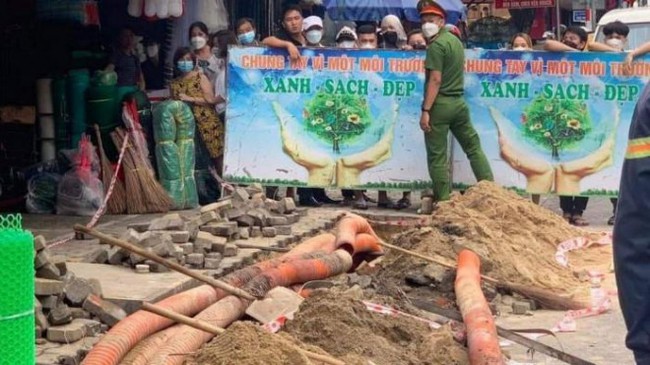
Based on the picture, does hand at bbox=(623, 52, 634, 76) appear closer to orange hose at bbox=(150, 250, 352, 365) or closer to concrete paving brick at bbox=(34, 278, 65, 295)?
orange hose at bbox=(150, 250, 352, 365)

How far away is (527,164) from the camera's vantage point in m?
13.6

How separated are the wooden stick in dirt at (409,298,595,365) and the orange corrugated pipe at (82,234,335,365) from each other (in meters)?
1.13

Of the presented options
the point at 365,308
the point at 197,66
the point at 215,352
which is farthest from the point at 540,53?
the point at 215,352

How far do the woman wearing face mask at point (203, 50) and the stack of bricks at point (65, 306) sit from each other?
6300mm

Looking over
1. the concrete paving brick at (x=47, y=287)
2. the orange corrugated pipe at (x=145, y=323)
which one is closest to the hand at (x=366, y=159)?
the orange corrugated pipe at (x=145, y=323)

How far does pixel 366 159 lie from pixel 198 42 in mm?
2220

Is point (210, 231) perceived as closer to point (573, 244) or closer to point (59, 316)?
point (573, 244)

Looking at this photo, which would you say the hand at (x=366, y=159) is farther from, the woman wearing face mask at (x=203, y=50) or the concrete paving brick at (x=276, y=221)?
the concrete paving brick at (x=276, y=221)

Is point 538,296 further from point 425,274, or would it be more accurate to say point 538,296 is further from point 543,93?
point 543,93

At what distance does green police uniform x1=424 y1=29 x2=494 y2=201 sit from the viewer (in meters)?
13.1

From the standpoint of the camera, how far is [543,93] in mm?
13555

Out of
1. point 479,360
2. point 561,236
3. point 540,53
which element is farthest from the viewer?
point 540,53

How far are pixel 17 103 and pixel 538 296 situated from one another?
6612 mm

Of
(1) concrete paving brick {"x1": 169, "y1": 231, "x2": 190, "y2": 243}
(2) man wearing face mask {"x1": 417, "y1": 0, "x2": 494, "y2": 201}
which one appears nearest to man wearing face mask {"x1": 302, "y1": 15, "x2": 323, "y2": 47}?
(2) man wearing face mask {"x1": 417, "y1": 0, "x2": 494, "y2": 201}
